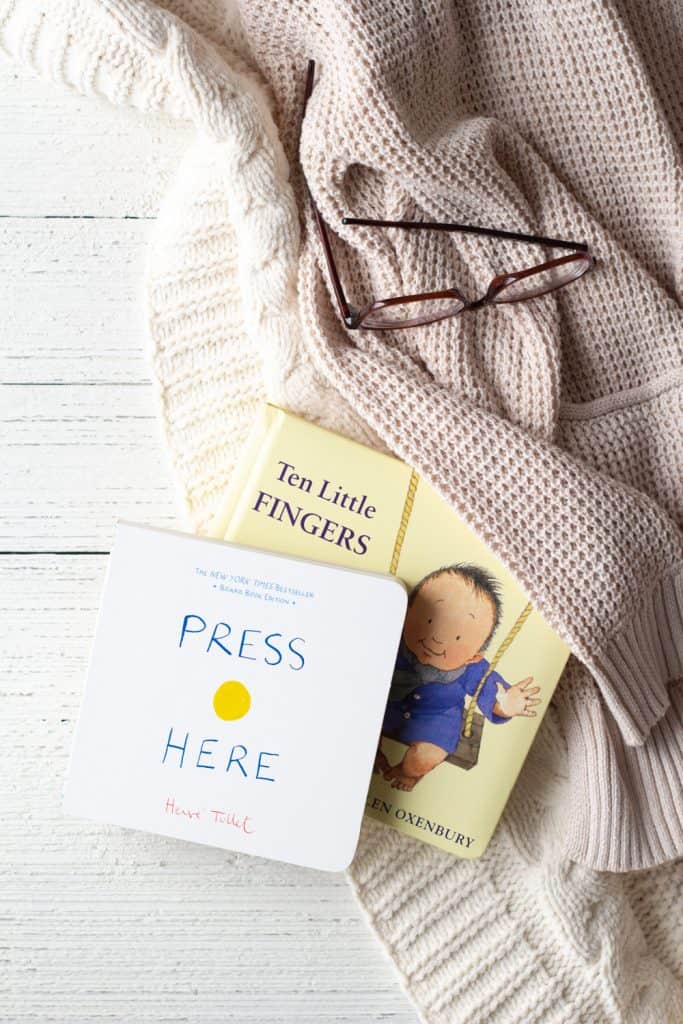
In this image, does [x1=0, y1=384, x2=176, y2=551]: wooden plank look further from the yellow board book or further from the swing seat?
Result: the swing seat

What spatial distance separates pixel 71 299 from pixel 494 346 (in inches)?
12.8

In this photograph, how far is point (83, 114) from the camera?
70cm

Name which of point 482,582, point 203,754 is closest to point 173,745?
point 203,754

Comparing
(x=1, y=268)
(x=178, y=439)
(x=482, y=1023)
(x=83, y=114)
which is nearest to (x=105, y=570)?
(x=178, y=439)

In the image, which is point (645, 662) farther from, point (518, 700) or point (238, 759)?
point (238, 759)

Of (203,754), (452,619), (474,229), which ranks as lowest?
(203,754)

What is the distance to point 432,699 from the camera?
0.68 m

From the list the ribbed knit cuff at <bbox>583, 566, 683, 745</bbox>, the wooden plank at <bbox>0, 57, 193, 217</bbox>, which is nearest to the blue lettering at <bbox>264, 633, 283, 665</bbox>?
the ribbed knit cuff at <bbox>583, 566, 683, 745</bbox>

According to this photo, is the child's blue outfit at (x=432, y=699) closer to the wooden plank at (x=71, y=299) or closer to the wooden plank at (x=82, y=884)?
the wooden plank at (x=82, y=884)

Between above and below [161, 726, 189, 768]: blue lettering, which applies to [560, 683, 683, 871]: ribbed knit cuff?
above

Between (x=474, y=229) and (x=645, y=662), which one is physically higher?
(x=474, y=229)

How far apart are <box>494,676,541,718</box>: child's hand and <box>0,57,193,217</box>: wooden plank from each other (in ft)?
1.51

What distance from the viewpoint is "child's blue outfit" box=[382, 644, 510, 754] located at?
68cm

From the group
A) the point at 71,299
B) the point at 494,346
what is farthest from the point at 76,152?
the point at 494,346
